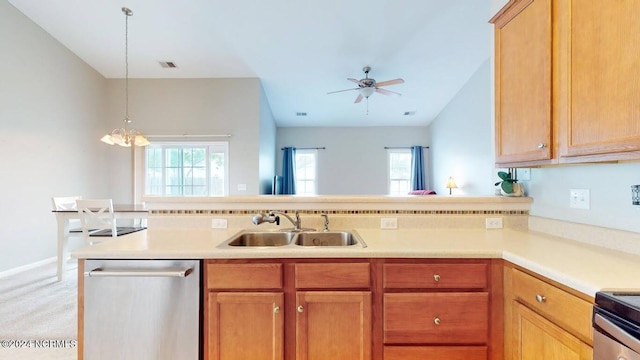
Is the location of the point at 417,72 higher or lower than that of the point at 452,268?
higher

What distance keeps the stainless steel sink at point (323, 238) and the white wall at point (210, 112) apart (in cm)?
332

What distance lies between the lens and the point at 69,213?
123 inches

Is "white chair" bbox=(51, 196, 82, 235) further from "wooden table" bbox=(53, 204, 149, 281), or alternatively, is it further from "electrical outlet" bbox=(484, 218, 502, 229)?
"electrical outlet" bbox=(484, 218, 502, 229)

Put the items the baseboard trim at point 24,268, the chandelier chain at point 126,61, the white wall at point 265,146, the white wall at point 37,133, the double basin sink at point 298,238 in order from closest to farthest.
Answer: the double basin sink at point 298,238, the baseboard trim at point 24,268, the white wall at point 37,133, the chandelier chain at point 126,61, the white wall at point 265,146

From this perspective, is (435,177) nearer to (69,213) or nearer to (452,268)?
(452,268)

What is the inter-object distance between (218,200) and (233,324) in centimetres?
85

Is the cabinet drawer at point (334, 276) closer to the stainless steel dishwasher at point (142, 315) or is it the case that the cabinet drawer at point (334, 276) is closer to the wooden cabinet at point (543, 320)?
the stainless steel dishwasher at point (142, 315)

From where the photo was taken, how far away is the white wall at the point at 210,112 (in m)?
4.94

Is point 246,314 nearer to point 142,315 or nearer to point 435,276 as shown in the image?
point 142,315

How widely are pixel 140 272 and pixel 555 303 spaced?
175 centimetres

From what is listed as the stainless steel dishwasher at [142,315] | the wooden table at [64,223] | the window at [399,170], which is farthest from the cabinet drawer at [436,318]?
the window at [399,170]

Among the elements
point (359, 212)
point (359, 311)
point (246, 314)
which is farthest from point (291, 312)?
point (359, 212)

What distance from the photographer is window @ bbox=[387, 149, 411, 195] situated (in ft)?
24.4

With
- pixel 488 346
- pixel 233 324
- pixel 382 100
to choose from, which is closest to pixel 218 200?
pixel 233 324
